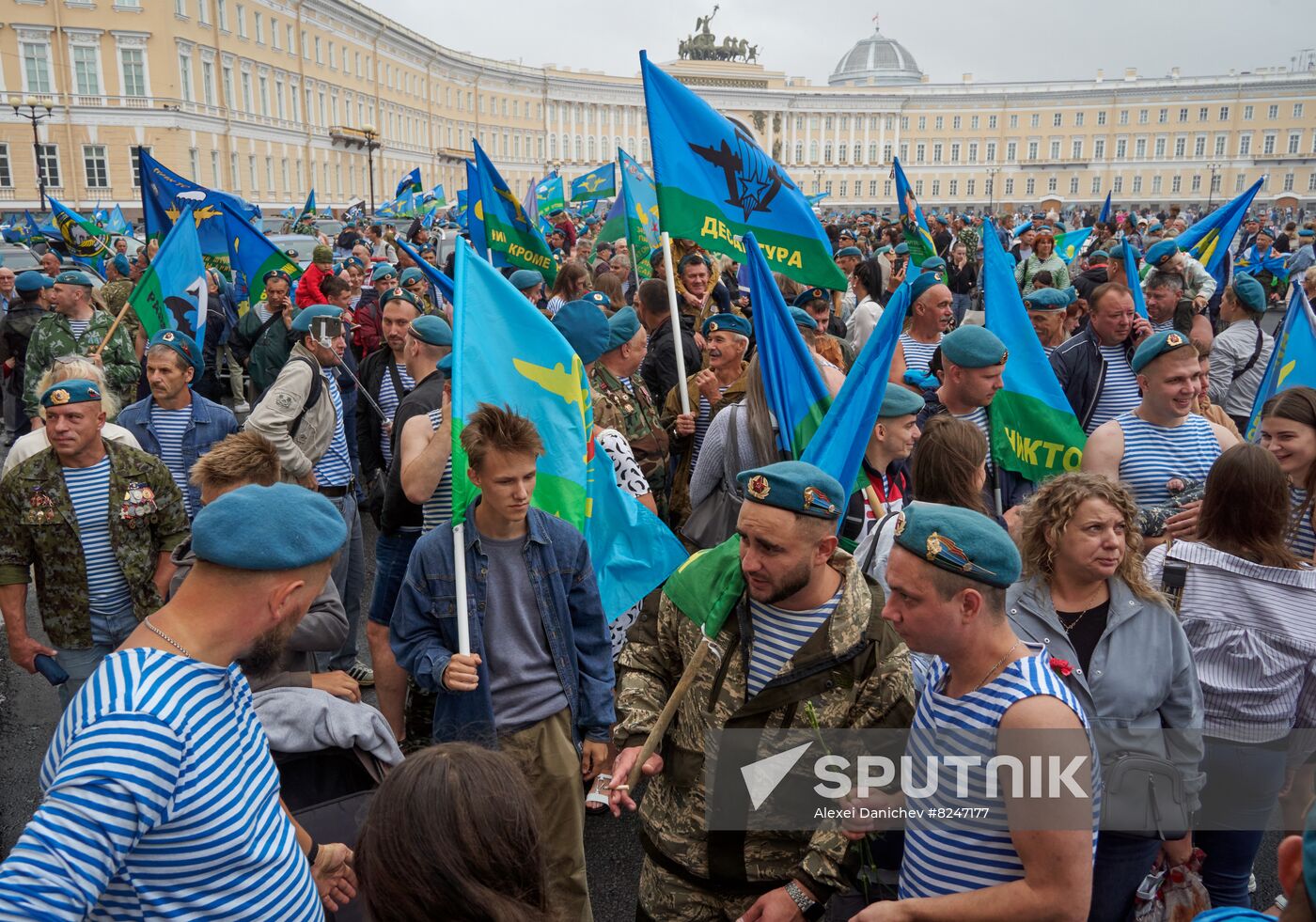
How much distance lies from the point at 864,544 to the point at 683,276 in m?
4.05

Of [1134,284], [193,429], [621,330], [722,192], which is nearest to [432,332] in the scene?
[621,330]

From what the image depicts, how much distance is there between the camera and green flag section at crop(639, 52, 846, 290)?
4.95 m

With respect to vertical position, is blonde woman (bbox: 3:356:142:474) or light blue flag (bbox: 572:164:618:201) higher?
light blue flag (bbox: 572:164:618:201)

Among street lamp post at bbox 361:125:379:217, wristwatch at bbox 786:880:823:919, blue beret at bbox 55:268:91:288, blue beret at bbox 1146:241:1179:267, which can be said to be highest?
street lamp post at bbox 361:125:379:217

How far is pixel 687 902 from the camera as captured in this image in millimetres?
2420

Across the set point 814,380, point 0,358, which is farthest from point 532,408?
point 0,358

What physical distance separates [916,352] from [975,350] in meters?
1.77

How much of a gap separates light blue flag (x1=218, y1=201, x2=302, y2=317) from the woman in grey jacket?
6.16m

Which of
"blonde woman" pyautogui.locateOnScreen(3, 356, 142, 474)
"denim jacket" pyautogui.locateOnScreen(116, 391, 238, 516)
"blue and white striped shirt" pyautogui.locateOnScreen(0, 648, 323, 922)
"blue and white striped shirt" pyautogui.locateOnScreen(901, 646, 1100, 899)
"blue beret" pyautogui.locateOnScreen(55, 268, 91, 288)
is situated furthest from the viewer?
"blue beret" pyautogui.locateOnScreen(55, 268, 91, 288)

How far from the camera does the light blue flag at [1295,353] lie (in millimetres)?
4496

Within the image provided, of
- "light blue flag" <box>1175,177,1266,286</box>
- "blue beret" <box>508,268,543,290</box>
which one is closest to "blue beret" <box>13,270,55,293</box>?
"blue beret" <box>508,268,543,290</box>

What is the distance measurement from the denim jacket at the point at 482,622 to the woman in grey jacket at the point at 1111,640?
1.19 metres

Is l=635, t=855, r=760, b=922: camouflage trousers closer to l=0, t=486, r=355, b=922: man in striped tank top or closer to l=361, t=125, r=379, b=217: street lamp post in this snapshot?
l=0, t=486, r=355, b=922: man in striped tank top

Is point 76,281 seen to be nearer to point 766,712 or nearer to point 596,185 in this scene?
point 766,712
